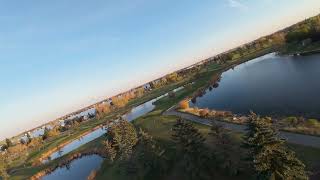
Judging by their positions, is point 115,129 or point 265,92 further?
point 265,92

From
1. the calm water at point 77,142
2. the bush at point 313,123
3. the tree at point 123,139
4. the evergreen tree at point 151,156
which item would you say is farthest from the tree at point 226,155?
the calm water at point 77,142

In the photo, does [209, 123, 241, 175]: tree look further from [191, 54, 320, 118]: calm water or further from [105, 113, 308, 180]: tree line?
[191, 54, 320, 118]: calm water

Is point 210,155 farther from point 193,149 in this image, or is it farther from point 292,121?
point 292,121

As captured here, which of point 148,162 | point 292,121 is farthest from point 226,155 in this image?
point 148,162

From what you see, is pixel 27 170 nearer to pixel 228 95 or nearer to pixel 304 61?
pixel 228 95

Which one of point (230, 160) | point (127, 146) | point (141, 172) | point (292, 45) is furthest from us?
point (292, 45)

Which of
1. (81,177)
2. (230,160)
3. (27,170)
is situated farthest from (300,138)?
(27,170)
